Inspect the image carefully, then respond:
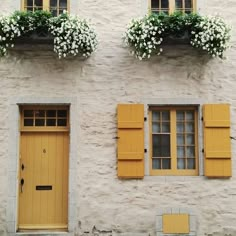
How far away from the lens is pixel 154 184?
8250 mm

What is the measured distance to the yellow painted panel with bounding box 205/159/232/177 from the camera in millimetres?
8195

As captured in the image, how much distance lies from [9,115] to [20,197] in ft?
5.14

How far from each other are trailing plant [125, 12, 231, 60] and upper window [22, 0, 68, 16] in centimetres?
149

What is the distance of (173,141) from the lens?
8.48m

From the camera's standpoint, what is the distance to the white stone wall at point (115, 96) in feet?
26.9

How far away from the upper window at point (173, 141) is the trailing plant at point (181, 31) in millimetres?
1219

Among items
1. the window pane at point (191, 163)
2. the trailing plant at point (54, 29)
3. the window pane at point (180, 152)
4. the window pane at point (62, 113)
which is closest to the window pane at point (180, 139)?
the window pane at point (180, 152)

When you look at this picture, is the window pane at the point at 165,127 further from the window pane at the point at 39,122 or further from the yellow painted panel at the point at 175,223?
the window pane at the point at 39,122

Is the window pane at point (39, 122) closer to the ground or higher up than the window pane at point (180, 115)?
closer to the ground

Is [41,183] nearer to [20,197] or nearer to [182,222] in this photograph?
[20,197]

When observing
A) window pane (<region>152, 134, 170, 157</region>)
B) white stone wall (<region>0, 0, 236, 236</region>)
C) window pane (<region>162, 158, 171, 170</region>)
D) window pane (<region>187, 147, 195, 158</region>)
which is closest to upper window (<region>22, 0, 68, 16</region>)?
white stone wall (<region>0, 0, 236, 236</region>)

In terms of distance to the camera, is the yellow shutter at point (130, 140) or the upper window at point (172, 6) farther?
the upper window at point (172, 6)

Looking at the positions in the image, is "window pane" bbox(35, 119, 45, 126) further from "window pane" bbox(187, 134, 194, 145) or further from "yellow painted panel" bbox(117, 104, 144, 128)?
"window pane" bbox(187, 134, 194, 145)

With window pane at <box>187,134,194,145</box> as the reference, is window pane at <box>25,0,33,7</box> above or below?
above
